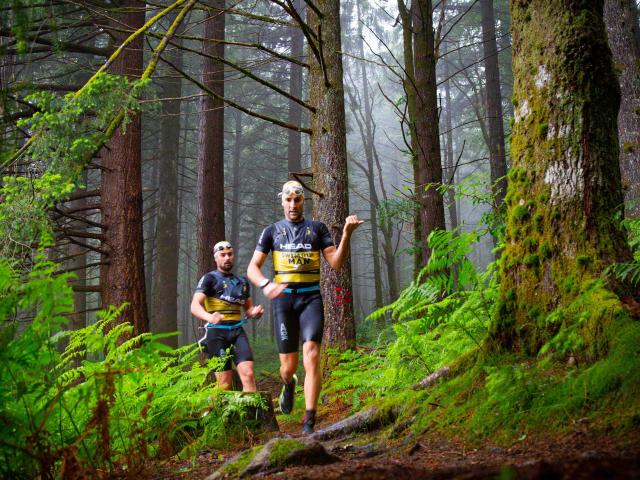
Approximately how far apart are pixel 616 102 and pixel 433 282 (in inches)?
97.1

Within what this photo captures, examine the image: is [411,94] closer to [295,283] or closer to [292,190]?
[292,190]

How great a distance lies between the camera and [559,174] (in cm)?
344

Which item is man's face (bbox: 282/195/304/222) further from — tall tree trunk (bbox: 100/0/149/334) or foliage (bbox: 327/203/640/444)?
tall tree trunk (bbox: 100/0/149/334)

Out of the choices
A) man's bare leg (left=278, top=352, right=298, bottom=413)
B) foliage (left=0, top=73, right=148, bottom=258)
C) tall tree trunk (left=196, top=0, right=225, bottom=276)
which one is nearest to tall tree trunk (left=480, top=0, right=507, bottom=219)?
tall tree trunk (left=196, top=0, right=225, bottom=276)

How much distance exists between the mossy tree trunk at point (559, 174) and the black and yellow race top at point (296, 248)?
2128 mm

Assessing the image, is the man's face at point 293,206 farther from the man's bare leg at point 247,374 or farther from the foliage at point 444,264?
the man's bare leg at point 247,374

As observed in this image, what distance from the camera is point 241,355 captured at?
675 centimetres

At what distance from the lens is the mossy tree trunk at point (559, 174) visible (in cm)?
333

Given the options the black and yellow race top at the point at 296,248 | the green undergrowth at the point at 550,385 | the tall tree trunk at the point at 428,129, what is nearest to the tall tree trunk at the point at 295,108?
the tall tree trunk at the point at 428,129

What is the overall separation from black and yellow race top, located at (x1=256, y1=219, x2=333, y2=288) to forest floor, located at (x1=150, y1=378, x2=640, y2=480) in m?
1.83

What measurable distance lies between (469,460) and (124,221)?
8.25m

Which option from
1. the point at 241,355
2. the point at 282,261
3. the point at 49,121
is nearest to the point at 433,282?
the point at 282,261

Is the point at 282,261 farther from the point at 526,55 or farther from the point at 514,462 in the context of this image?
the point at 514,462

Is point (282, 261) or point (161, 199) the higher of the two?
point (161, 199)
